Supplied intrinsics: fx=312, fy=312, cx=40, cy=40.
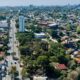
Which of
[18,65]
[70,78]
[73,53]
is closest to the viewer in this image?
[70,78]

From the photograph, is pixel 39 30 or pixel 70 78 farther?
pixel 39 30

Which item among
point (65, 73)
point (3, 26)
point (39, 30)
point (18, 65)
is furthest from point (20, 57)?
point (3, 26)

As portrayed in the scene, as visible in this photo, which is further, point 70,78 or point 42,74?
point 42,74

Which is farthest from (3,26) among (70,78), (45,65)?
(70,78)

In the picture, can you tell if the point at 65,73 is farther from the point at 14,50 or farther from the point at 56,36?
the point at 56,36

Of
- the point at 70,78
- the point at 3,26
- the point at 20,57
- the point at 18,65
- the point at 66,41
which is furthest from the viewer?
the point at 3,26

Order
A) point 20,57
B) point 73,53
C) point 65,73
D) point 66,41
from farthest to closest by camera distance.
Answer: point 66,41 → point 73,53 → point 20,57 → point 65,73

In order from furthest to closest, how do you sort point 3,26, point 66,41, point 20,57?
point 3,26 < point 66,41 < point 20,57

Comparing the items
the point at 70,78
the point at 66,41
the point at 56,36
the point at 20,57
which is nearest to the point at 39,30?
the point at 56,36

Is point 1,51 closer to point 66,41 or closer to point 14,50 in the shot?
point 14,50
